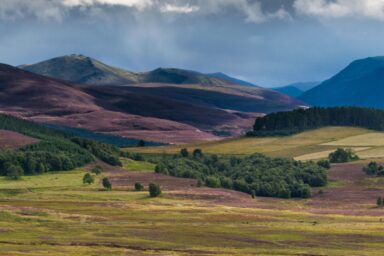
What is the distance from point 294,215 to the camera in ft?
422

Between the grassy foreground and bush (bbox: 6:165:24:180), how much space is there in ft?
37.1

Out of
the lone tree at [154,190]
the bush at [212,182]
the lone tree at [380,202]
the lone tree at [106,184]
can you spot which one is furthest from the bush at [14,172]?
the lone tree at [380,202]

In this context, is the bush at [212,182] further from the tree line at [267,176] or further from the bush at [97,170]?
the bush at [97,170]

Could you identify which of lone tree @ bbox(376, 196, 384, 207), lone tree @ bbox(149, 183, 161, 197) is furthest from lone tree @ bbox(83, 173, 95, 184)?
lone tree @ bbox(376, 196, 384, 207)

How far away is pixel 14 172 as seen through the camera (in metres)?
166

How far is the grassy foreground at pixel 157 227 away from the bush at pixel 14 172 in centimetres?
1132

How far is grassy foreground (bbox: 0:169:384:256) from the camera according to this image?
86.8m

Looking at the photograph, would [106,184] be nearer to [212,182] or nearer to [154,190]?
[154,190]

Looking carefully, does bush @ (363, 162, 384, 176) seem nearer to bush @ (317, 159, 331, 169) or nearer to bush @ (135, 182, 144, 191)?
bush @ (317, 159, 331, 169)

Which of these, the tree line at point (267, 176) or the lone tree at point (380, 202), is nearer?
the lone tree at point (380, 202)

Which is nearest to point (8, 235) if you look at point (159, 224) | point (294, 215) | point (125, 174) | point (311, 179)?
point (159, 224)

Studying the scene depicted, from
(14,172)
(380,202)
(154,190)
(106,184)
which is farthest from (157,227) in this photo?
(14,172)

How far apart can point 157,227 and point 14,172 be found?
67813 millimetres

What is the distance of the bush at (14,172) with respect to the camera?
164 meters
